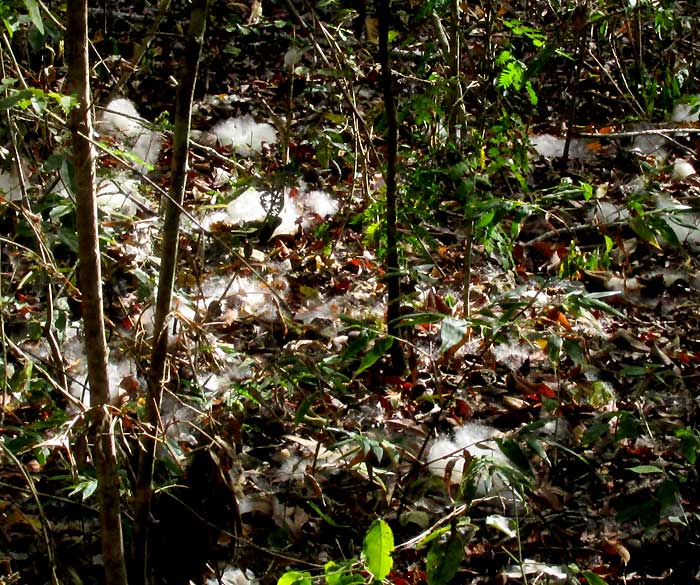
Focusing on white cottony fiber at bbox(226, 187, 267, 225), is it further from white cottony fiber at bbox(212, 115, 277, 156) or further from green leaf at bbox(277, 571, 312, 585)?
green leaf at bbox(277, 571, 312, 585)

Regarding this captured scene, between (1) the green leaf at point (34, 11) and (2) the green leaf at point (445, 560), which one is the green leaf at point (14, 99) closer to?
(1) the green leaf at point (34, 11)

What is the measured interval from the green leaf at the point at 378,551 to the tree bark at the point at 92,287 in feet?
1.77

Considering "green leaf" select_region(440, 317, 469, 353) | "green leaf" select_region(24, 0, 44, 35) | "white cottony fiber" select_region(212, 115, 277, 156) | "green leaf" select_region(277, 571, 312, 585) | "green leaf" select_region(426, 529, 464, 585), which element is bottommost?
"green leaf" select_region(426, 529, 464, 585)

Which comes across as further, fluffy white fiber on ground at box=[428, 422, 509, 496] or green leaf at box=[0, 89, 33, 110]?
fluffy white fiber on ground at box=[428, 422, 509, 496]

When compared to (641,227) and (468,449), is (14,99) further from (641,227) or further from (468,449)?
(468,449)

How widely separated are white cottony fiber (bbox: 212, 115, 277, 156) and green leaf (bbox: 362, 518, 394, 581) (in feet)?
11.0

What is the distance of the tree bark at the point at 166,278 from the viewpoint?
1.61m

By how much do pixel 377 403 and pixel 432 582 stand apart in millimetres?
1382

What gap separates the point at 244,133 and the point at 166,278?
3.15m

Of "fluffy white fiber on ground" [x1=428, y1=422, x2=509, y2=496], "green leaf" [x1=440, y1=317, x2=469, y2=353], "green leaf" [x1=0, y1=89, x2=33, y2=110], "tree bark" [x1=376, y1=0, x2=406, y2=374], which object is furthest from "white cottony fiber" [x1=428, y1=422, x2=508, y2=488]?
"green leaf" [x1=0, y1=89, x2=33, y2=110]

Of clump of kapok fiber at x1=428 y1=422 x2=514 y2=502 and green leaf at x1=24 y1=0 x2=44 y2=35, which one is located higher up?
green leaf at x1=24 y1=0 x2=44 y2=35

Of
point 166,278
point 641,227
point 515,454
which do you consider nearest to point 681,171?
point 641,227

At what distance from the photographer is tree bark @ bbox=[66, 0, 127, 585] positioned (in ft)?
5.05

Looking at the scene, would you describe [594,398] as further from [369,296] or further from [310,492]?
[369,296]
